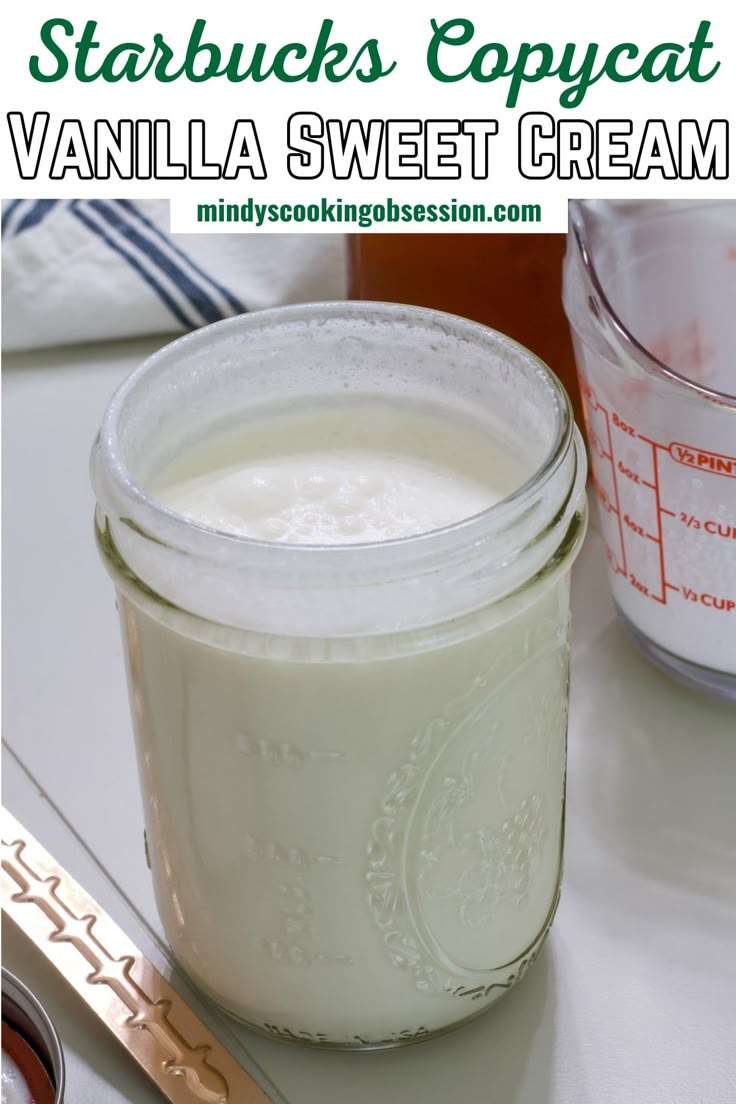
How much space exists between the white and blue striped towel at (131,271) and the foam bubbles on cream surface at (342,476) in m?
0.47

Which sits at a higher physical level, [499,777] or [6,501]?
[499,777]

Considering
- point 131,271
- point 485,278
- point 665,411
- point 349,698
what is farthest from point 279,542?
point 131,271

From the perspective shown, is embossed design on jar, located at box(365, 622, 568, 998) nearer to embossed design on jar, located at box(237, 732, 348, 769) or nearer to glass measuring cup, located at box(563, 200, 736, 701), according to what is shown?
embossed design on jar, located at box(237, 732, 348, 769)

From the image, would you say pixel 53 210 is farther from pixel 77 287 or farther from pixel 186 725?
pixel 186 725

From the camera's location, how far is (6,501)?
32.1 inches

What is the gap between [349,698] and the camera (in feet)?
1.30

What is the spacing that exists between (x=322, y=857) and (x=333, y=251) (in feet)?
2.16

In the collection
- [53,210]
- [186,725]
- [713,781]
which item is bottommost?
[713,781]

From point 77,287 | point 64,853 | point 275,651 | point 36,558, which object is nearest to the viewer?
point 275,651

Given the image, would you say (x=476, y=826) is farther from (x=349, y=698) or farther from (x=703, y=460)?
(x=703, y=460)

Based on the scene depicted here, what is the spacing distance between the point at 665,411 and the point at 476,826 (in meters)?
0.23

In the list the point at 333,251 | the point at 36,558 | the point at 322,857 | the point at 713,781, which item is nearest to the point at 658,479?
the point at 713,781

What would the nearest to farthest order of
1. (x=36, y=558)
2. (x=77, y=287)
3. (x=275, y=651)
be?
(x=275, y=651), (x=36, y=558), (x=77, y=287)

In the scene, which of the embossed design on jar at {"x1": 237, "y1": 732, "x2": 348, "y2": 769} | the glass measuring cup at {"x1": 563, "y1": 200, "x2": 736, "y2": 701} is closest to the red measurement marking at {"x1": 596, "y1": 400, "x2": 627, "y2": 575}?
the glass measuring cup at {"x1": 563, "y1": 200, "x2": 736, "y2": 701}
